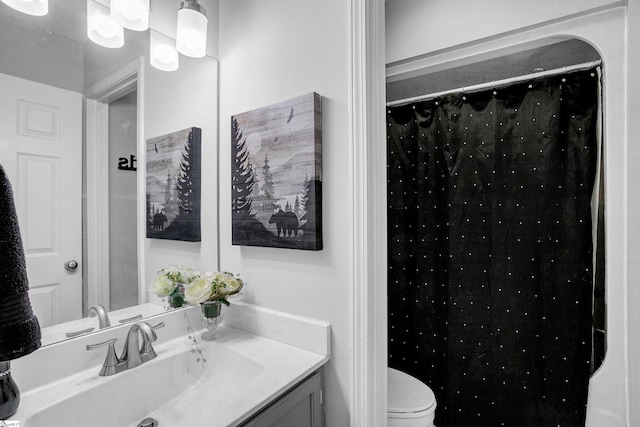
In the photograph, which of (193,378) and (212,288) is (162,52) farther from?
(193,378)

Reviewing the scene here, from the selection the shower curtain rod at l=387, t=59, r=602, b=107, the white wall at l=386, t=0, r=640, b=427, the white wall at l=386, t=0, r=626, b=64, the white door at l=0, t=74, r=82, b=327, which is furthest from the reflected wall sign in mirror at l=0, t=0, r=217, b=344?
the white wall at l=386, t=0, r=640, b=427

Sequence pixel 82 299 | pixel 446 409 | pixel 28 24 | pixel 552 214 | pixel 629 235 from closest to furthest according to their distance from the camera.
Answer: pixel 28 24 < pixel 82 299 < pixel 629 235 < pixel 552 214 < pixel 446 409

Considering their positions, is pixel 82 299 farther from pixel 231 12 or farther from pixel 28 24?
pixel 231 12

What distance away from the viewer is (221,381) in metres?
1.04

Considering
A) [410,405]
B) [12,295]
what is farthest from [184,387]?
[410,405]

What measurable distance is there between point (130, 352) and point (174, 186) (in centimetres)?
62

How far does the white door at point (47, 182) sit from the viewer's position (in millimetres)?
831

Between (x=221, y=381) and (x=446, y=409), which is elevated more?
(x=221, y=381)

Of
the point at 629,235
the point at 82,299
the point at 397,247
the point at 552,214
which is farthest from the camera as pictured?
the point at 397,247

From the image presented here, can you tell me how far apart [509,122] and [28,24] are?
6.12 feet

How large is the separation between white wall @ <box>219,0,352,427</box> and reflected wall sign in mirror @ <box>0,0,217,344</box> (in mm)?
324

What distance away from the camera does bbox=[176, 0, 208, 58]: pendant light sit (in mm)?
1147

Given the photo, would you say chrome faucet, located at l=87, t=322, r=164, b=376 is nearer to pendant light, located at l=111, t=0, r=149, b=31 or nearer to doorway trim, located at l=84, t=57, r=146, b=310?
doorway trim, located at l=84, t=57, r=146, b=310

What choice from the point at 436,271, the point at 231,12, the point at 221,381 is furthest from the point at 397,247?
the point at 231,12
